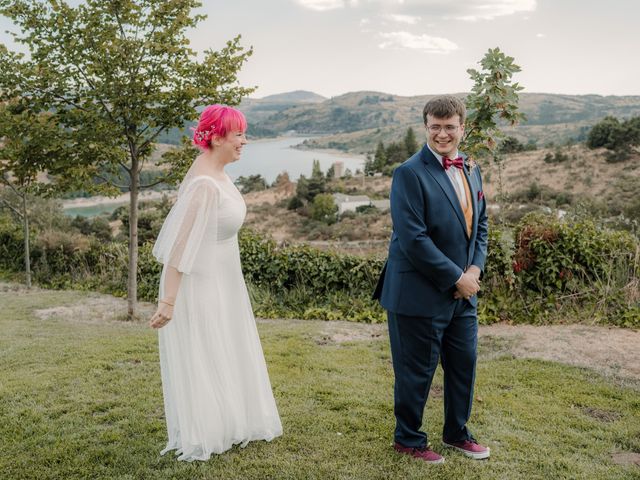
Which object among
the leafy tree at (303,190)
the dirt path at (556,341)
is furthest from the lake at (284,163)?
the dirt path at (556,341)

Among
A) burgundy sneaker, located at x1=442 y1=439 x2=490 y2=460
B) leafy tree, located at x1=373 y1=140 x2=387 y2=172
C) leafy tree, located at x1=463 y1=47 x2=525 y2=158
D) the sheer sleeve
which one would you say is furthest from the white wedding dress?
leafy tree, located at x1=373 y1=140 x2=387 y2=172

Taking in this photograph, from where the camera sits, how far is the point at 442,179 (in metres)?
3.45

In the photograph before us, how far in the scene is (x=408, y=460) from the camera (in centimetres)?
368

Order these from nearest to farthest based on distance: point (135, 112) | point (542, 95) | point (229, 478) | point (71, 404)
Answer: point (229, 478)
point (71, 404)
point (135, 112)
point (542, 95)

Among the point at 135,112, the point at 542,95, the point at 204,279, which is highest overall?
the point at 542,95

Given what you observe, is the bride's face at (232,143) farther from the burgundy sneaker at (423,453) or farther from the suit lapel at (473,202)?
the burgundy sneaker at (423,453)

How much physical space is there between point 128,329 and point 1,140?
4319 mm

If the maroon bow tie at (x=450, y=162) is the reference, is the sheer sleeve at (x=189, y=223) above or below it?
below

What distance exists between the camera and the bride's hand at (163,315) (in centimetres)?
337

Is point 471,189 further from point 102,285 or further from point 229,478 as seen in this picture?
point 102,285

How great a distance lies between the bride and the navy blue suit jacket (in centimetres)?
99

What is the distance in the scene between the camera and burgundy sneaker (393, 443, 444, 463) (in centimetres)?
366

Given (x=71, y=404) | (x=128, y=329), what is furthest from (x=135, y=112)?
(x=71, y=404)

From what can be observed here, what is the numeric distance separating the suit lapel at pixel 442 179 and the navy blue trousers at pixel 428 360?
0.57 m
